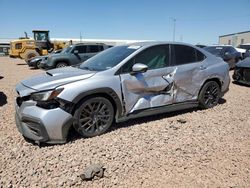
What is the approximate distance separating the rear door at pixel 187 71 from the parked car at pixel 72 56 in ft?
30.8

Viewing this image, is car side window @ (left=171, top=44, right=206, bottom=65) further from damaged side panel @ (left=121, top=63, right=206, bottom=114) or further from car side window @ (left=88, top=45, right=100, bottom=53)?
car side window @ (left=88, top=45, right=100, bottom=53)

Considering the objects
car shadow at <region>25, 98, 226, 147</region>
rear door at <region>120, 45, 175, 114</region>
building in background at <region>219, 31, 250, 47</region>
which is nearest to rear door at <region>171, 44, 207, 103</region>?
rear door at <region>120, 45, 175, 114</region>

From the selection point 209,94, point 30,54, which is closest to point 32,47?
point 30,54

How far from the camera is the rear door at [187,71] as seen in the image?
4.87 metres

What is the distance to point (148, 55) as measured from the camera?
4.59m

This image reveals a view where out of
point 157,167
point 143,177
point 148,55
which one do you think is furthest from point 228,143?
point 148,55

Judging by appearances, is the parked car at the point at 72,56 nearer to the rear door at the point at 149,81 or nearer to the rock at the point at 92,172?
the rear door at the point at 149,81

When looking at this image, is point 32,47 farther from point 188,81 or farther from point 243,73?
point 188,81

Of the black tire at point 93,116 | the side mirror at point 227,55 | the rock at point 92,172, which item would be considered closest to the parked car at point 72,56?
the side mirror at point 227,55

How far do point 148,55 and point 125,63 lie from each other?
59 cm

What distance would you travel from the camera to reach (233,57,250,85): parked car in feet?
28.9

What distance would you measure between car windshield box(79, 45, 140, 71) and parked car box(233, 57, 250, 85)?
5.93 m

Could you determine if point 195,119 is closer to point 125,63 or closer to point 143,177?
point 125,63

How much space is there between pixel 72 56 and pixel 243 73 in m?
9.07
